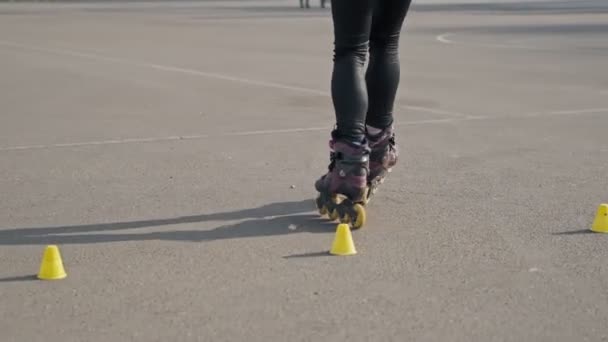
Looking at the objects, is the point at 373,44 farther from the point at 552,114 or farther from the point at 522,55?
the point at 522,55

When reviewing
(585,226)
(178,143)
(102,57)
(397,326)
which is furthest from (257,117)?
(102,57)

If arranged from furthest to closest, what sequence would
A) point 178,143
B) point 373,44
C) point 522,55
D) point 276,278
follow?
1. point 522,55
2. point 178,143
3. point 373,44
4. point 276,278

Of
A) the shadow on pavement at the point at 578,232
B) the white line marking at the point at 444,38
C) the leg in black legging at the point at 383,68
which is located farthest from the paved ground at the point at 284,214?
the white line marking at the point at 444,38

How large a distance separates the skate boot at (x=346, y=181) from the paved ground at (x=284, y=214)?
13 centimetres

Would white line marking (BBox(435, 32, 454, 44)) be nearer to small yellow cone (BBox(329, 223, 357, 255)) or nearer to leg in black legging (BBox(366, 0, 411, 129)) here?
leg in black legging (BBox(366, 0, 411, 129))

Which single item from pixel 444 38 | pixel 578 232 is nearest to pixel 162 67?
pixel 444 38

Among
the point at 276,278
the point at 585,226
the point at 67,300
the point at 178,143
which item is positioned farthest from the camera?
the point at 178,143

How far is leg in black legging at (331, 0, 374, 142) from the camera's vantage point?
5203 millimetres

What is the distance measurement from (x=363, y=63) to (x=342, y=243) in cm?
107

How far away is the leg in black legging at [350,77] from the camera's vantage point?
5.20 metres

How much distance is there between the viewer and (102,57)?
16.7 meters

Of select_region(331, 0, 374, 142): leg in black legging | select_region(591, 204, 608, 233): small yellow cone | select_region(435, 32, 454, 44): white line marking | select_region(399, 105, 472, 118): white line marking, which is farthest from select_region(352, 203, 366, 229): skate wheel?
select_region(435, 32, 454, 44): white line marking

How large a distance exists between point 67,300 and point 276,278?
0.82 meters

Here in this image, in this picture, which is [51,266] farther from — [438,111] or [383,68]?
[438,111]
